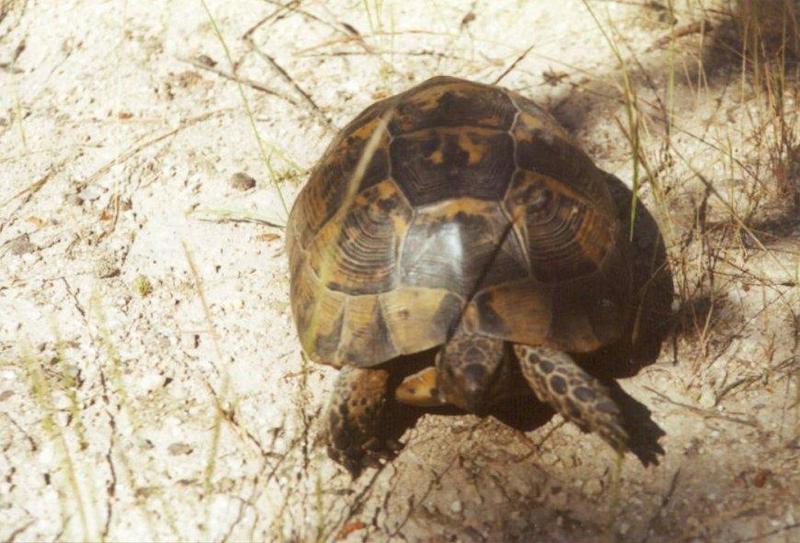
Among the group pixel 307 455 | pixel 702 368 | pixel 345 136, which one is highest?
pixel 345 136

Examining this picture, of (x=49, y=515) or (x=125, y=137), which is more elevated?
(x=125, y=137)

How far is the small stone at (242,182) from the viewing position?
392cm

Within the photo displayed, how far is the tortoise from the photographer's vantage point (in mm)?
2727

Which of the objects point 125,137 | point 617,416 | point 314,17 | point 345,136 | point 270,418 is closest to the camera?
point 617,416

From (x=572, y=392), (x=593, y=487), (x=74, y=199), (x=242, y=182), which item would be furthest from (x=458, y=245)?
(x=74, y=199)

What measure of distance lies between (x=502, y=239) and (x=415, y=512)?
94 cm

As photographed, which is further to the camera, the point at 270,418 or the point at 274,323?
the point at 274,323

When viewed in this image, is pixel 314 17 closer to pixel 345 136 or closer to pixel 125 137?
pixel 125 137

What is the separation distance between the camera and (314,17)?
15.2 ft

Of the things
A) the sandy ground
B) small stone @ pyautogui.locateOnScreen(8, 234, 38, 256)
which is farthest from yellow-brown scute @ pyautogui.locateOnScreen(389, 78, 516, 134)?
small stone @ pyautogui.locateOnScreen(8, 234, 38, 256)

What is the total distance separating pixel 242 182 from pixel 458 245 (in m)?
1.51

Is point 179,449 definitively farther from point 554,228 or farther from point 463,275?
point 554,228

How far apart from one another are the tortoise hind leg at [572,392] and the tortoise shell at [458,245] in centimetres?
6

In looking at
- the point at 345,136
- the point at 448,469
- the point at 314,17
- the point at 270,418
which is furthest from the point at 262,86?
the point at 448,469
